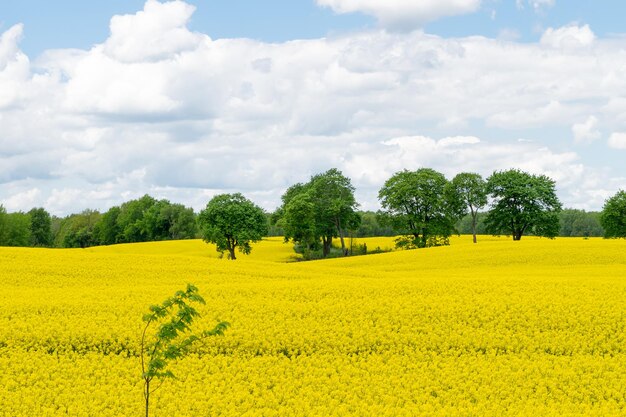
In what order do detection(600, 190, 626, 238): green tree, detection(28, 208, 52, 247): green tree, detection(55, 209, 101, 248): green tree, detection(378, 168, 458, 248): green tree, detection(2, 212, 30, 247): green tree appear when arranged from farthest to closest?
detection(28, 208, 52, 247): green tree
detection(55, 209, 101, 248): green tree
detection(2, 212, 30, 247): green tree
detection(600, 190, 626, 238): green tree
detection(378, 168, 458, 248): green tree

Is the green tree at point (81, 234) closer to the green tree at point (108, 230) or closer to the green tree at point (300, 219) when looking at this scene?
the green tree at point (108, 230)

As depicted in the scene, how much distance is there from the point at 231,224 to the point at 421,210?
22.6 meters

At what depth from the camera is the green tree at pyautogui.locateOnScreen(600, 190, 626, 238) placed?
3059 inches

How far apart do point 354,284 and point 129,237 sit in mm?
111872

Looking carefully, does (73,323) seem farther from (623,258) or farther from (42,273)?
(623,258)

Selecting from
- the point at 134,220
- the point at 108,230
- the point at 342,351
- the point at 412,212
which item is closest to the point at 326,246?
the point at 412,212

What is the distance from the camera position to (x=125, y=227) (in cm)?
12938

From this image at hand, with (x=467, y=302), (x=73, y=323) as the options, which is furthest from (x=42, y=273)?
(x=467, y=302)

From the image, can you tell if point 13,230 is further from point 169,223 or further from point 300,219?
point 300,219

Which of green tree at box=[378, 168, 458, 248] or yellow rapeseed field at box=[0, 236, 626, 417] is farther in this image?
green tree at box=[378, 168, 458, 248]

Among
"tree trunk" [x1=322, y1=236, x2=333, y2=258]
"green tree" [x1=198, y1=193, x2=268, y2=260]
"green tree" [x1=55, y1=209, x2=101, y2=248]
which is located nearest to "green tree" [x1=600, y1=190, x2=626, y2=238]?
"tree trunk" [x1=322, y1=236, x2=333, y2=258]

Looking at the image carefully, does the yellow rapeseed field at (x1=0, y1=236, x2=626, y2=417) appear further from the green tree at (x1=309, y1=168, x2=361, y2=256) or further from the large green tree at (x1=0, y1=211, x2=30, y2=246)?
the large green tree at (x1=0, y1=211, x2=30, y2=246)

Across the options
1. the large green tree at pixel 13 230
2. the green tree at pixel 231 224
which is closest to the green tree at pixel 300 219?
the green tree at pixel 231 224

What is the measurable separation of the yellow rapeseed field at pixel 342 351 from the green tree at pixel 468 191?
49059 millimetres
